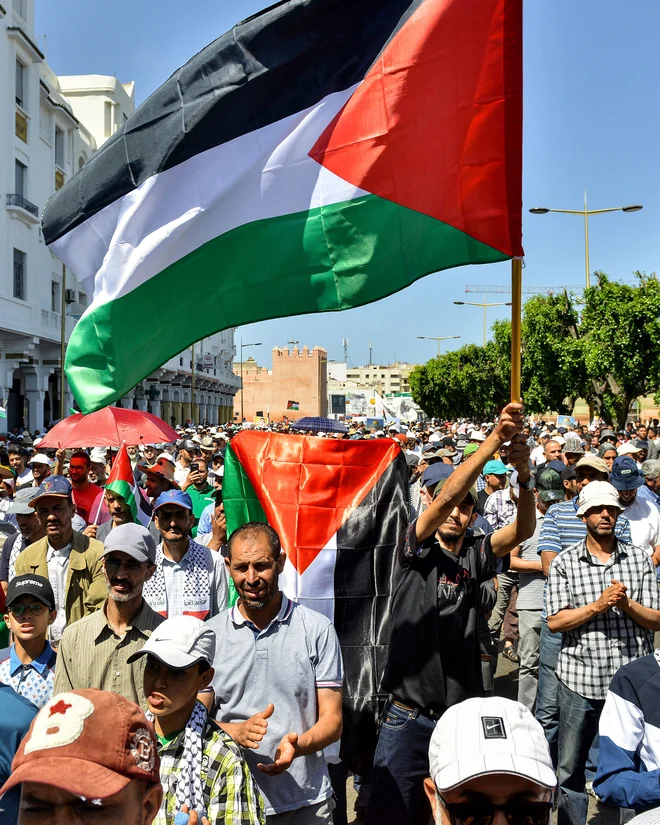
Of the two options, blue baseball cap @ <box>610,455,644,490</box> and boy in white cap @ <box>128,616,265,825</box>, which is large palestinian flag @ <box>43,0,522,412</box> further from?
blue baseball cap @ <box>610,455,644,490</box>

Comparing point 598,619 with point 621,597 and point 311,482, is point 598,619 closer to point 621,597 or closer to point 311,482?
point 621,597

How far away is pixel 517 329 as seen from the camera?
12.7 feet

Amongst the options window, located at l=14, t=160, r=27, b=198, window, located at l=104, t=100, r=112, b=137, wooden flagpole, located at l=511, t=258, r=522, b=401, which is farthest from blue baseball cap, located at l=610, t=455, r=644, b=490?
window, located at l=104, t=100, r=112, b=137

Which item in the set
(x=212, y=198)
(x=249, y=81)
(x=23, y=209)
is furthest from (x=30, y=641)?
(x=23, y=209)

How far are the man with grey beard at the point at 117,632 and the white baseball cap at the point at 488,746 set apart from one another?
6.26 ft

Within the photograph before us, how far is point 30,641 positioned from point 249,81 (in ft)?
10.3

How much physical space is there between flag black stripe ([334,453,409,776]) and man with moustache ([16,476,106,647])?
4.86ft

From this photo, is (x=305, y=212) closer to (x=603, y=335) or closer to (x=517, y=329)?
(x=517, y=329)

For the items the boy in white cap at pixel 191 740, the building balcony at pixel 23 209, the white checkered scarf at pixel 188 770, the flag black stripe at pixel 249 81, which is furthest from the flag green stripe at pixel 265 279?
the building balcony at pixel 23 209

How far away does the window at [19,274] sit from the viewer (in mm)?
31906

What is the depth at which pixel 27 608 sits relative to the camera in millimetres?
4102

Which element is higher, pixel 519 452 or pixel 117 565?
pixel 519 452

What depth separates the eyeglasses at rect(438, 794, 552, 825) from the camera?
2.10m

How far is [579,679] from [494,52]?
3320 millimetres
